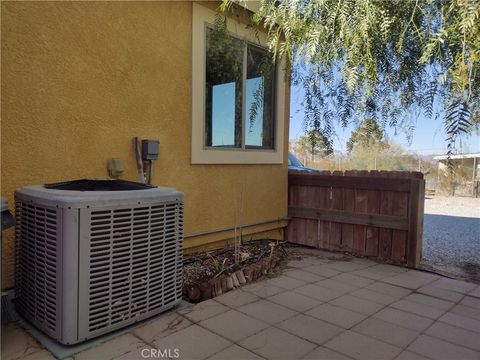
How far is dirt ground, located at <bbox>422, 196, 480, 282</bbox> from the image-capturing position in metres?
4.39

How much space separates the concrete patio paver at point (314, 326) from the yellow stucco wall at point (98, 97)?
3.73 feet

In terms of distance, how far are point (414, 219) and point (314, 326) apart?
2.29 m

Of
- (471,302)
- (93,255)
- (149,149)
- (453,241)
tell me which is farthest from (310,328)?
(453,241)

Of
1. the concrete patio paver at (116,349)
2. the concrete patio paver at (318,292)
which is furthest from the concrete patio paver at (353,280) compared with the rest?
the concrete patio paver at (116,349)

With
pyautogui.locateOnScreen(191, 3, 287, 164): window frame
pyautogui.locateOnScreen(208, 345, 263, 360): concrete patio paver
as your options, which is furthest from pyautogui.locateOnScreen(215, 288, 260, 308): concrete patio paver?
pyautogui.locateOnScreen(191, 3, 287, 164): window frame

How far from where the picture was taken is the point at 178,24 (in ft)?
12.0

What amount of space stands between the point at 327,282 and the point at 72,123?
2790 mm

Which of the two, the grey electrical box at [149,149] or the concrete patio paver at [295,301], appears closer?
the concrete patio paver at [295,301]

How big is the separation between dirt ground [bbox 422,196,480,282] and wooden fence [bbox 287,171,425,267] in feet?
1.83

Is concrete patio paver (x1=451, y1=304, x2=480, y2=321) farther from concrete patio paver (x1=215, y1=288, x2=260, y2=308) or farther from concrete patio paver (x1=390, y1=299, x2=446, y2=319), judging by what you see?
concrete patio paver (x1=215, y1=288, x2=260, y2=308)

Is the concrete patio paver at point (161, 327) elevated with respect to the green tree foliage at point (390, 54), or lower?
lower

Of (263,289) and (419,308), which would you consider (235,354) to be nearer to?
(263,289)

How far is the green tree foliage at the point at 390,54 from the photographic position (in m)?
1.45

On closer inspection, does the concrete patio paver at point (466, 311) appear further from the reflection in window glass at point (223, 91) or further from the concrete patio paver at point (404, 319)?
the reflection in window glass at point (223, 91)
